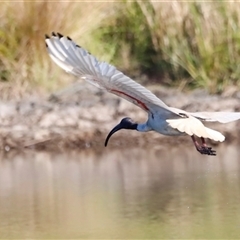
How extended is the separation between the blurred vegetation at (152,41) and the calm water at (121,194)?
1654 millimetres

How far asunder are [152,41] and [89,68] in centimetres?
664

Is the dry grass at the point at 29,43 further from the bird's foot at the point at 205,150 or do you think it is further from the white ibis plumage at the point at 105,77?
the white ibis plumage at the point at 105,77

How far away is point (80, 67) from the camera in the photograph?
753 cm

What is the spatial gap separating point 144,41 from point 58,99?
6.70 feet

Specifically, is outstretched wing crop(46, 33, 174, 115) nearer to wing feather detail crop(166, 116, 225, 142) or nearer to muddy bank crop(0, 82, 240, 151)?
wing feather detail crop(166, 116, 225, 142)

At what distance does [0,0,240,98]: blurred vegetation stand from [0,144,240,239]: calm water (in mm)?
1654

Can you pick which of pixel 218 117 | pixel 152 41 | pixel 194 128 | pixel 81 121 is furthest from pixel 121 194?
pixel 152 41

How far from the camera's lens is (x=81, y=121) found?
40.2 ft

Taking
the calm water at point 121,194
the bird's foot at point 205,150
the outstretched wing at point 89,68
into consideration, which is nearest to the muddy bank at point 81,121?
the calm water at point 121,194

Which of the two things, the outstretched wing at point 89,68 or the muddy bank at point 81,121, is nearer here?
the outstretched wing at point 89,68

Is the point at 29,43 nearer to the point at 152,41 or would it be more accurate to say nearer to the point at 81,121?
the point at 81,121

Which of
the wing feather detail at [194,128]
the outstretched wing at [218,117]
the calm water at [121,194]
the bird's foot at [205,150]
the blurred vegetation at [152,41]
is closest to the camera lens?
the wing feather detail at [194,128]

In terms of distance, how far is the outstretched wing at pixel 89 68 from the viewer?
739 cm

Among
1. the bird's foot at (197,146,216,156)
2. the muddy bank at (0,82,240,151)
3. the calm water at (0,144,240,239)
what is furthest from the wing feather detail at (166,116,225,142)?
the muddy bank at (0,82,240,151)
